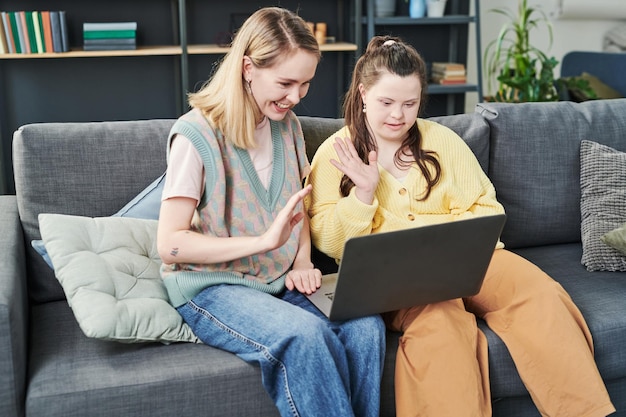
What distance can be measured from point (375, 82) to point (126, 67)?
279 centimetres

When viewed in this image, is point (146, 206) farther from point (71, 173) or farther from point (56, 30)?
point (56, 30)

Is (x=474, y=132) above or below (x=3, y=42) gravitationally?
below

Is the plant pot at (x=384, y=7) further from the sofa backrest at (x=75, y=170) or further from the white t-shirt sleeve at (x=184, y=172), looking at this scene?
the white t-shirt sleeve at (x=184, y=172)

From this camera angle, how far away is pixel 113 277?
164cm

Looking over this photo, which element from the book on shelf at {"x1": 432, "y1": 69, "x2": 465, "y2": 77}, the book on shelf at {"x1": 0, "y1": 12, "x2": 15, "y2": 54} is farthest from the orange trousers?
the book on shelf at {"x1": 0, "y1": 12, "x2": 15, "y2": 54}

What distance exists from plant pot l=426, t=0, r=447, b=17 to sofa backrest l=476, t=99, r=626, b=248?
2206 millimetres

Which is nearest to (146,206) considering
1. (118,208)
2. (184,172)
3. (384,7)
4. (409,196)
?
(118,208)

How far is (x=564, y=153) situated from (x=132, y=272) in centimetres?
127

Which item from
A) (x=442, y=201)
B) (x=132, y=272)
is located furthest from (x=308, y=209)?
(x=132, y=272)

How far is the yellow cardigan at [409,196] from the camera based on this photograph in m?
1.81

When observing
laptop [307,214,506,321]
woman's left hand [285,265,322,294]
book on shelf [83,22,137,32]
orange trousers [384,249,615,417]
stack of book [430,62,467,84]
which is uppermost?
book on shelf [83,22,137,32]

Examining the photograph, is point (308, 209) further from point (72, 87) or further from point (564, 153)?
point (72, 87)

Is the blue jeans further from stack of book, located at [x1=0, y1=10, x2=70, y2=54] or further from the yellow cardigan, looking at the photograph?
stack of book, located at [x1=0, y1=10, x2=70, y2=54]

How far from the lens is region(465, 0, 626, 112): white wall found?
490 centimetres
